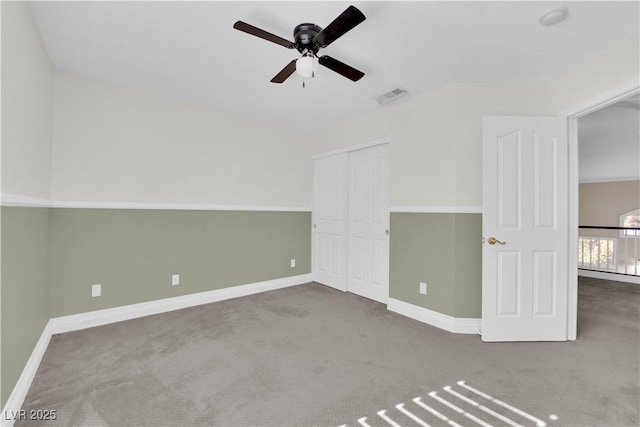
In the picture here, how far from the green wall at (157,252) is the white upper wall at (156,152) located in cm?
21

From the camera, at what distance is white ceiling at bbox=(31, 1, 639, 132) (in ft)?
6.11

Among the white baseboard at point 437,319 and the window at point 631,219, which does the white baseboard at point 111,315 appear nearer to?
the white baseboard at point 437,319

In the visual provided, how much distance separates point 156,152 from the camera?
322 centimetres

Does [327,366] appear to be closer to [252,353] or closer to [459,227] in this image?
[252,353]

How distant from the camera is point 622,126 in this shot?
4.57m

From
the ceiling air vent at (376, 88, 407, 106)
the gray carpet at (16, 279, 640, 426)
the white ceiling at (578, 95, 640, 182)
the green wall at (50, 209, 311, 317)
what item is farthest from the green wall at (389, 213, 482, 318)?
the white ceiling at (578, 95, 640, 182)

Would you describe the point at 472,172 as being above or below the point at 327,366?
above

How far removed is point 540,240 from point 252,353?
2.76m

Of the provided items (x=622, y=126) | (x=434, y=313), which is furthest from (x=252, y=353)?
(x=622, y=126)

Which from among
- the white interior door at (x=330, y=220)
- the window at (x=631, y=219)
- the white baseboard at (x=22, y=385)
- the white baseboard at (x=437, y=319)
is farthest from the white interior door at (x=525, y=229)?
the window at (x=631, y=219)

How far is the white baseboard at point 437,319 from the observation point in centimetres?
275

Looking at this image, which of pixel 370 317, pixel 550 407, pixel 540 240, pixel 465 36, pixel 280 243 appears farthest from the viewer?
pixel 280 243

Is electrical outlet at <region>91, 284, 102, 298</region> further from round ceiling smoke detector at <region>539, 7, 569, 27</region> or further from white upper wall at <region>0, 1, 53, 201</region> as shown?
round ceiling smoke detector at <region>539, 7, 569, 27</region>

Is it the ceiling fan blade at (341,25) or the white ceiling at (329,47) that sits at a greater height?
the white ceiling at (329,47)
